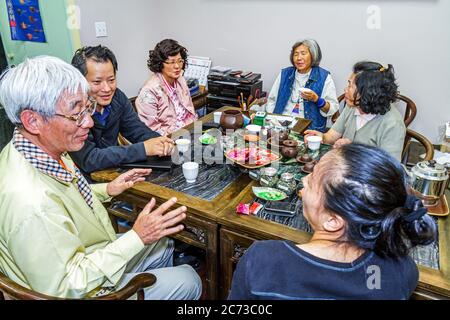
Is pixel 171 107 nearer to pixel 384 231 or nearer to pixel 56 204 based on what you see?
pixel 56 204

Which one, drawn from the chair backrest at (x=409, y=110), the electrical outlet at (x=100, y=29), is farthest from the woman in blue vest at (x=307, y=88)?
the electrical outlet at (x=100, y=29)

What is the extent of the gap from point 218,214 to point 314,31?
2291mm

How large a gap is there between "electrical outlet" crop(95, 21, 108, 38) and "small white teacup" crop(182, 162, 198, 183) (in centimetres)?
204

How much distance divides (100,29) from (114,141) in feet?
4.78

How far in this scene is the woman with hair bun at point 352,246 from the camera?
0.77 m

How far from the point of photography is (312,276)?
765 mm

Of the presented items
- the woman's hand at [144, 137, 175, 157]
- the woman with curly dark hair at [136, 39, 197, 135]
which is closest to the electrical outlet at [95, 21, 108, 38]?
the woman with curly dark hair at [136, 39, 197, 135]

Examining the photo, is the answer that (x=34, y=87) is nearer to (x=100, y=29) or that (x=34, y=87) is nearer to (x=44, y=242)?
(x=44, y=242)

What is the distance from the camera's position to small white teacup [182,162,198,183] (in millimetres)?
1420

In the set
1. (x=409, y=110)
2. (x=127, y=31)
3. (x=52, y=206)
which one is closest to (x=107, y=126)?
(x=52, y=206)

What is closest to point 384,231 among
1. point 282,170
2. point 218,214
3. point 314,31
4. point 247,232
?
point 247,232

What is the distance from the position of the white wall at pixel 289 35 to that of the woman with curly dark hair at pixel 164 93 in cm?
85

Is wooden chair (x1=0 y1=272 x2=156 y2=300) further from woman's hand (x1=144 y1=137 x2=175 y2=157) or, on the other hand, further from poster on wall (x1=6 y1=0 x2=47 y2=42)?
poster on wall (x1=6 y1=0 x2=47 y2=42)

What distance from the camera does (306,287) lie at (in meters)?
0.77
